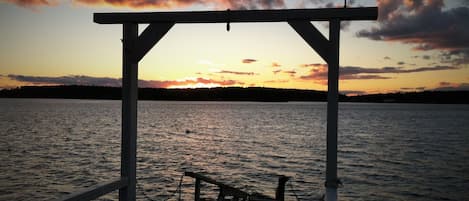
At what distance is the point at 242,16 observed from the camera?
4.18m

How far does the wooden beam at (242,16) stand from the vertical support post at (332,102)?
127 millimetres

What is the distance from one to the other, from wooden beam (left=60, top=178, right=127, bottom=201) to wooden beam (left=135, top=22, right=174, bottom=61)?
1381 millimetres

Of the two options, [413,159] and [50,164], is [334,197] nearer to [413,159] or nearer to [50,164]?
[50,164]

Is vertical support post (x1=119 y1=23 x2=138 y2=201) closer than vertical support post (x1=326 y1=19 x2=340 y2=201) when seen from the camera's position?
No

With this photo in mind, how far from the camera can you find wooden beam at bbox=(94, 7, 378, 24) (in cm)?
392

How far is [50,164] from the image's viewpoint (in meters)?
26.8

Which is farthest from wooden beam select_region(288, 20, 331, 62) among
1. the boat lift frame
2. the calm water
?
the calm water

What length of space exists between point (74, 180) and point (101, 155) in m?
9.80

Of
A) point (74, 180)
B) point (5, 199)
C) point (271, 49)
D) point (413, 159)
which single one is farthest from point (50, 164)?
point (271, 49)

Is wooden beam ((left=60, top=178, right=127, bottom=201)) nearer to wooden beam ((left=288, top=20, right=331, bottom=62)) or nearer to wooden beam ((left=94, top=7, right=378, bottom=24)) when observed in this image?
wooden beam ((left=94, top=7, right=378, bottom=24))

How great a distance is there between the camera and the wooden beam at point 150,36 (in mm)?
4395

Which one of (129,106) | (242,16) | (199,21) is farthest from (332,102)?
(129,106)

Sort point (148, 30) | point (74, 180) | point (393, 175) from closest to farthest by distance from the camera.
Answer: point (148, 30)
point (74, 180)
point (393, 175)

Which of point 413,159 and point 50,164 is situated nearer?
point 50,164
